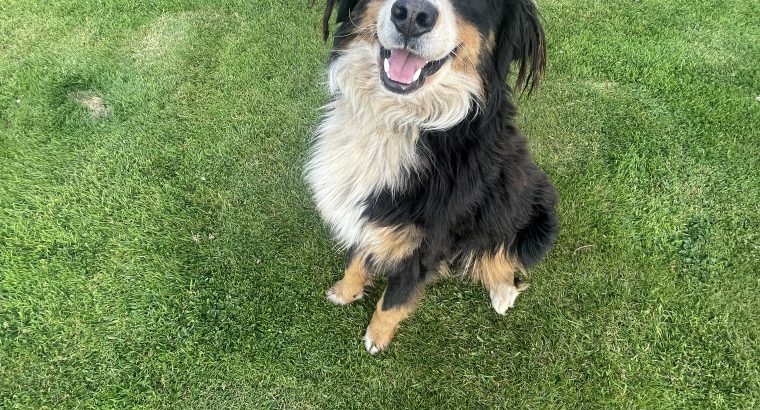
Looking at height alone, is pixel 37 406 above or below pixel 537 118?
below

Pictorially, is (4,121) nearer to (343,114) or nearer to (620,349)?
(343,114)

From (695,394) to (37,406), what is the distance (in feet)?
12.6

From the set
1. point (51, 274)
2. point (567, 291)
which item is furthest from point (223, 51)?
point (567, 291)

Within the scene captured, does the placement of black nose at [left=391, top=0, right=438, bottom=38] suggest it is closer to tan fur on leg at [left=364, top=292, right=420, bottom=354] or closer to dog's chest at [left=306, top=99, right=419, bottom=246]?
dog's chest at [left=306, top=99, right=419, bottom=246]

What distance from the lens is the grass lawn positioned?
9.36ft

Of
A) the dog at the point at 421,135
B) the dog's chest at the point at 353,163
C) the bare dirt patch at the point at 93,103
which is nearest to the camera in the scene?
the dog at the point at 421,135

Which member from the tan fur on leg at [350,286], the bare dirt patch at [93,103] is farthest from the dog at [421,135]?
the bare dirt patch at [93,103]

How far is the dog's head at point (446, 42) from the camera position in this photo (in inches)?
76.8

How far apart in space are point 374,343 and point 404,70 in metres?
1.68

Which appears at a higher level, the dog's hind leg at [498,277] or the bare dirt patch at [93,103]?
the bare dirt patch at [93,103]

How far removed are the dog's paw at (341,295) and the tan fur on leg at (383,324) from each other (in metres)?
0.22

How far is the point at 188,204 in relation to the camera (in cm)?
351

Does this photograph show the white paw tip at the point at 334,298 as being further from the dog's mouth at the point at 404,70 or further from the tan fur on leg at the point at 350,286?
the dog's mouth at the point at 404,70

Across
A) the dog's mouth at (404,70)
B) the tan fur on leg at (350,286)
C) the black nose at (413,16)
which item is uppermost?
the black nose at (413,16)
